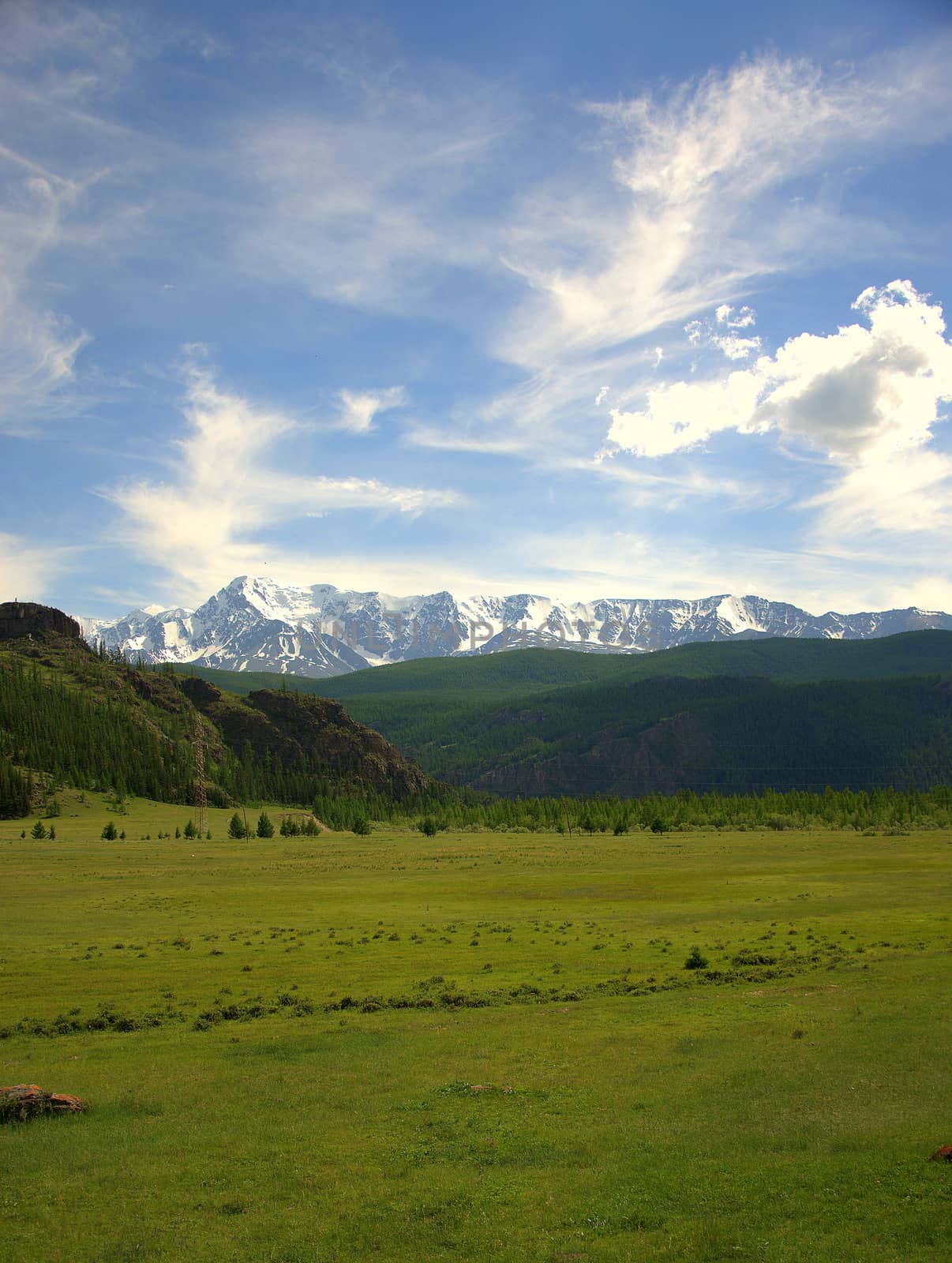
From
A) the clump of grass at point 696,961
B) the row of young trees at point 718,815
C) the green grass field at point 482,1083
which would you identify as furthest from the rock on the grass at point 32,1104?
the row of young trees at point 718,815

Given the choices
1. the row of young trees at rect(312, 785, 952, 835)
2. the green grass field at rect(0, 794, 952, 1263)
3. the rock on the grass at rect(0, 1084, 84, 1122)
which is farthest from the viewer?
the row of young trees at rect(312, 785, 952, 835)

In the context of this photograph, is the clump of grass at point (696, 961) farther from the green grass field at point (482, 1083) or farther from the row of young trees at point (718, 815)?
the row of young trees at point (718, 815)

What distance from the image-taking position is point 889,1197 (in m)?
14.9

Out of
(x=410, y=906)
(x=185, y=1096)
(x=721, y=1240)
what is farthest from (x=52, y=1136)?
(x=410, y=906)

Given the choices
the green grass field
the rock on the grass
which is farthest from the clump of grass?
the rock on the grass

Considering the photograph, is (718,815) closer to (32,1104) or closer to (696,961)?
(696,961)

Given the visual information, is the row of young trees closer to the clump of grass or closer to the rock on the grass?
the clump of grass

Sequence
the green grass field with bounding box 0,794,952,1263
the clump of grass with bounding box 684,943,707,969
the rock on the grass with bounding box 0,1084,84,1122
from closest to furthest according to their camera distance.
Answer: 1. the green grass field with bounding box 0,794,952,1263
2. the rock on the grass with bounding box 0,1084,84,1122
3. the clump of grass with bounding box 684,943,707,969

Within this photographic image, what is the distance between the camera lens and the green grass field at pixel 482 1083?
15023mm

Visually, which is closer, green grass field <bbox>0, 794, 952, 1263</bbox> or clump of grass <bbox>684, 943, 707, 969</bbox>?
green grass field <bbox>0, 794, 952, 1263</bbox>

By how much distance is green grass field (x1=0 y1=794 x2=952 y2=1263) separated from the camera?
1502cm

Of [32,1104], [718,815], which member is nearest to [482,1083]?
[32,1104]

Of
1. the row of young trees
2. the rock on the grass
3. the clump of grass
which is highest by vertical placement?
the rock on the grass

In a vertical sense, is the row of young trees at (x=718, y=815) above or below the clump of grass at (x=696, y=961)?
below
